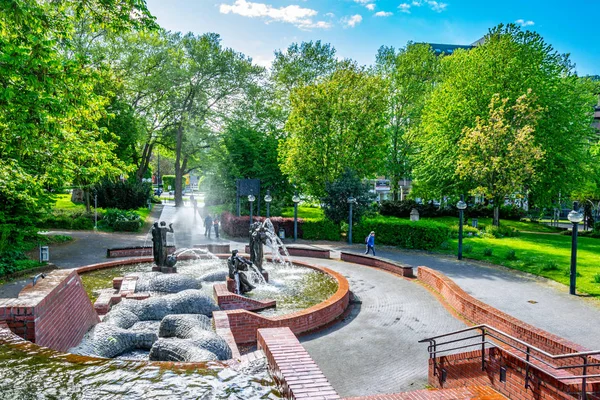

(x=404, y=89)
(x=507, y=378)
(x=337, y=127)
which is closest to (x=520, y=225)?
(x=404, y=89)

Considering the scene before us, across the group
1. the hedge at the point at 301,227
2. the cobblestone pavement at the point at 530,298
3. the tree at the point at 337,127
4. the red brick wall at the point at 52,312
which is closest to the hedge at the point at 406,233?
the hedge at the point at 301,227

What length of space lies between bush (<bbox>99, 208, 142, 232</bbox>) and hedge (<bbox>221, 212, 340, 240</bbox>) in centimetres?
613

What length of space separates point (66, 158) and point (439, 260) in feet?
52.3

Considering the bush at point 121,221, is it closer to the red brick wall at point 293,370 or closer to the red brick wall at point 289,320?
the red brick wall at point 289,320

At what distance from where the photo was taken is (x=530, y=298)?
1368 centimetres

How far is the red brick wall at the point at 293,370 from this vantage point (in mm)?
4266

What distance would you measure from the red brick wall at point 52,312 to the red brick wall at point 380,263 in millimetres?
11128

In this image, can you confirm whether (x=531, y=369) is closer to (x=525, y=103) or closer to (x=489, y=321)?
(x=489, y=321)

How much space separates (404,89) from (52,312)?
125ft

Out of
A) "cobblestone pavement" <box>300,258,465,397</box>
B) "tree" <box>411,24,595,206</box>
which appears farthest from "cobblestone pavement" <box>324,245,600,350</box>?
"tree" <box>411,24,595,206</box>

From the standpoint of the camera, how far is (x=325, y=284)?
14.4 m

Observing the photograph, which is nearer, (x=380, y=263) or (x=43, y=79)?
(x=43, y=79)

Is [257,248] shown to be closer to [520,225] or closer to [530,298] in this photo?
[530,298]

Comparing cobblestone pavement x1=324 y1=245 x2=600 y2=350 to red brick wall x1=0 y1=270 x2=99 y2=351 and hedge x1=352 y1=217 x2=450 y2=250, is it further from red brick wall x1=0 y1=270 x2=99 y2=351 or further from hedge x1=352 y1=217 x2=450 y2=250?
red brick wall x1=0 y1=270 x2=99 y2=351
